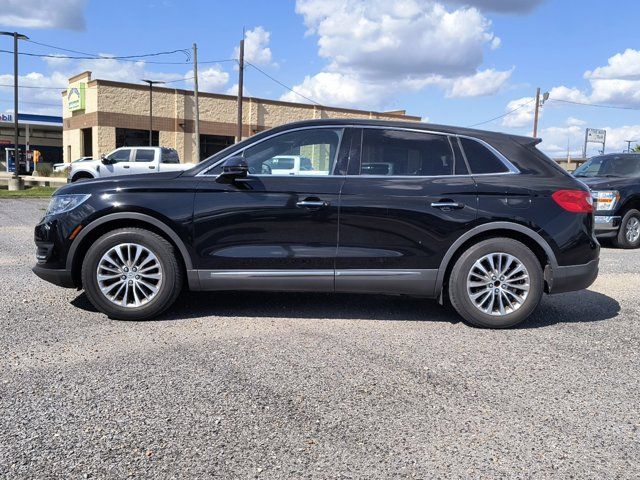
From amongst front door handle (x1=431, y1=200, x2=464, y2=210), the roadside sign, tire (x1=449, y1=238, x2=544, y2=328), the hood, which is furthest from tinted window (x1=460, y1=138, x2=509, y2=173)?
the roadside sign

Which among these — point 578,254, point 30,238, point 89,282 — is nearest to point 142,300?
point 89,282

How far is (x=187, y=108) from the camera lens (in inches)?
1800

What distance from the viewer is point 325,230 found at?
5035 mm

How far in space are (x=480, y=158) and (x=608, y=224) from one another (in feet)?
22.6

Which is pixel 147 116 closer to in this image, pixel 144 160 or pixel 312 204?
pixel 144 160

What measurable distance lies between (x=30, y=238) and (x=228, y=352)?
766cm

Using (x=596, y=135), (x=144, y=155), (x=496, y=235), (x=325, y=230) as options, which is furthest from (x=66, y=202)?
(x=596, y=135)

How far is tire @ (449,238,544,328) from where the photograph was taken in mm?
5113

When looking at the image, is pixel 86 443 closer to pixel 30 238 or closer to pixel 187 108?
pixel 30 238

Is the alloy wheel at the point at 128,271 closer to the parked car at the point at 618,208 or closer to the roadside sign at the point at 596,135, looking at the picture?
the parked car at the point at 618,208

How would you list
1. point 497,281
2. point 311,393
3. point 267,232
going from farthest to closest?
point 497,281 < point 267,232 < point 311,393

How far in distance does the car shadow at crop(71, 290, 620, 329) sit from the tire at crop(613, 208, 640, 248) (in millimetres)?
5197

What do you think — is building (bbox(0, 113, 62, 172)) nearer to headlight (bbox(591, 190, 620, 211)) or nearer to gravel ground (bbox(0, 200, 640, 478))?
headlight (bbox(591, 190, 620, 211))

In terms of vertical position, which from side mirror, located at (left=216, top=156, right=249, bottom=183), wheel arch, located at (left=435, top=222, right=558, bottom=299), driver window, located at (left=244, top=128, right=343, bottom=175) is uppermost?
driver window, located at (left=244, top=128, right=343, bottom=175)
